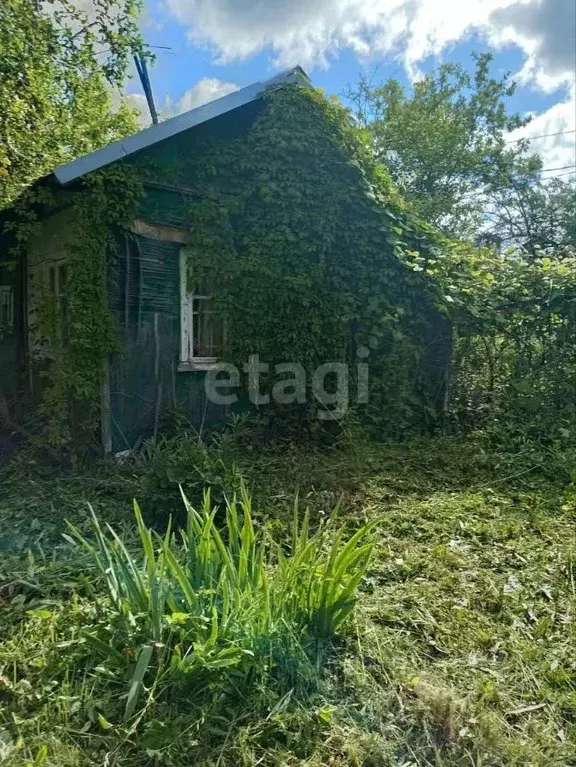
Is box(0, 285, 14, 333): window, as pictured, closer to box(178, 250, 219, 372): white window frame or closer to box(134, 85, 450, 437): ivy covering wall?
box(178, 250, 219, 372): white window frame

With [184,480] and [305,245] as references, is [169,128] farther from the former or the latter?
[184,480]

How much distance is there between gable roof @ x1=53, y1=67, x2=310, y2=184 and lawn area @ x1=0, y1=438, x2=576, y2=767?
125 inches

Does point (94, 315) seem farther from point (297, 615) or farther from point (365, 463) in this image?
point (297, 615)

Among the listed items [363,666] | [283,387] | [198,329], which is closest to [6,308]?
[198,329]

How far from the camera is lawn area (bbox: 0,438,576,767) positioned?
6.57 ft

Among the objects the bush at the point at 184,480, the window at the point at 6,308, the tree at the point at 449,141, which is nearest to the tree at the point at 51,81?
the window at the point at 6,308

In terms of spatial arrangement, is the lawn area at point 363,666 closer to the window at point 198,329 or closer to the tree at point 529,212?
the window at point 198,329

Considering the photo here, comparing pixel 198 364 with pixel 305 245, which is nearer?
pixel 198 364

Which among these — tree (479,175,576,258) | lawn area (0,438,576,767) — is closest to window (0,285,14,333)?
lawn area (0,438,576,767)

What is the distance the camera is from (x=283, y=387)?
6621 mm

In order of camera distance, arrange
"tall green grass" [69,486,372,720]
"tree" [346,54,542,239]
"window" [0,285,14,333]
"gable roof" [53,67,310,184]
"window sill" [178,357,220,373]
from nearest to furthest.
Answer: "tall green grass" [69,486,372,720] < "gable roof" [53,67,310,184] < "window sill" [178,357,220,373] < "window" [0,285,14,333] < "tree" [346,54,542,239]

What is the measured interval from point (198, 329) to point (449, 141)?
16.5 m

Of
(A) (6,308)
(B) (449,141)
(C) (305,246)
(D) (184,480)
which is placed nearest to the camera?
(D) (184,480)

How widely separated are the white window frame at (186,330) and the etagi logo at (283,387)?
0.59ft
